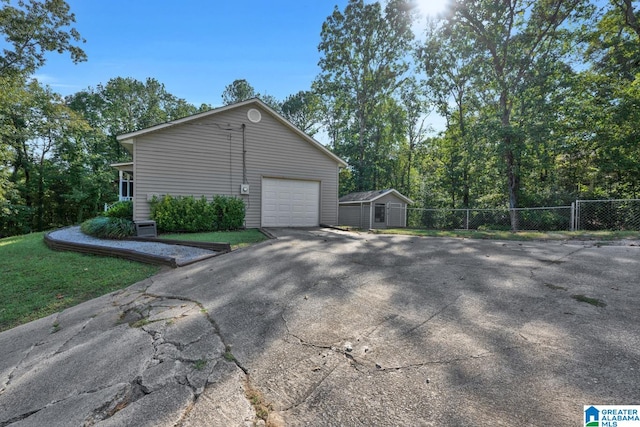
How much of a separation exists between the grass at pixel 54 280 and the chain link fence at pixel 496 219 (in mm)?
12698

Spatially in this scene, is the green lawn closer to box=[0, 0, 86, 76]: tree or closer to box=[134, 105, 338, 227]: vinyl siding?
box=[134, 105, 338, 227]: vinyl siding

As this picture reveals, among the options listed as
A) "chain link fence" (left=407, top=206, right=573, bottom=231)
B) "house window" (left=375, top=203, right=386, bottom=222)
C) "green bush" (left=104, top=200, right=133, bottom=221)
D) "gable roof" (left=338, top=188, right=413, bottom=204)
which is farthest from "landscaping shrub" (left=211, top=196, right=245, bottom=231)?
"chain link fence" (left=407, top=206, right=573, bottom=231)

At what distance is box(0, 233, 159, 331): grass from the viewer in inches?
158

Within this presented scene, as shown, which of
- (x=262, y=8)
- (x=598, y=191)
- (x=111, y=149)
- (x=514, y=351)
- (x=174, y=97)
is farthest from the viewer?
(x=174, y=97)

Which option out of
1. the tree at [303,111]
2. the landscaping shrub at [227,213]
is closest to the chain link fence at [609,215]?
the landscaping shrub at [227,213]

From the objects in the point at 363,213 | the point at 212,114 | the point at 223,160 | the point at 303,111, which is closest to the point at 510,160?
the point at 363,213

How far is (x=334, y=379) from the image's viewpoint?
6.06 ft

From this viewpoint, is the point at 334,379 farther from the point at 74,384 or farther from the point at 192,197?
the point at 192,197

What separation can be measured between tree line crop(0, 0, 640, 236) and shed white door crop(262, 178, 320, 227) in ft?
29.3

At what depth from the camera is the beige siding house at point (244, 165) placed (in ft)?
32.5

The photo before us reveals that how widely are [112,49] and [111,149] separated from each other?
53.7 ft

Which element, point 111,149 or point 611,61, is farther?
point 111,149

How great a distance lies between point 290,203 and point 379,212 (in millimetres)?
6177

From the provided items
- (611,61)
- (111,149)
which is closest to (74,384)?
(611,61)
